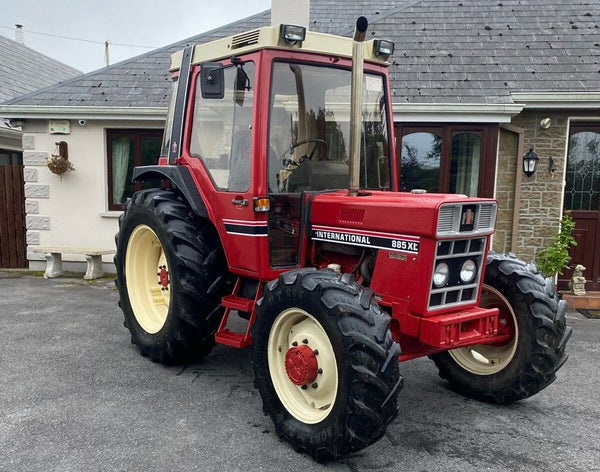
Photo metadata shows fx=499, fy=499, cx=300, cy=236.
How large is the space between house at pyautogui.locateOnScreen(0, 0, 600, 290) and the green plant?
1.43 ft

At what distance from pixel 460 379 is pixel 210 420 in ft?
5.89

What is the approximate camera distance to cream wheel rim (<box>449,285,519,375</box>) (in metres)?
3.37

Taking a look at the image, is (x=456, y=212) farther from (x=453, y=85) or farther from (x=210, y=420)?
(x=453, y=85)

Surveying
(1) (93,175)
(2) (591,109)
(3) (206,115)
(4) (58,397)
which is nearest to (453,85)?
(2) (591,109)

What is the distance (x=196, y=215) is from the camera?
13.0 ft

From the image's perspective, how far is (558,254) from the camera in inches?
251

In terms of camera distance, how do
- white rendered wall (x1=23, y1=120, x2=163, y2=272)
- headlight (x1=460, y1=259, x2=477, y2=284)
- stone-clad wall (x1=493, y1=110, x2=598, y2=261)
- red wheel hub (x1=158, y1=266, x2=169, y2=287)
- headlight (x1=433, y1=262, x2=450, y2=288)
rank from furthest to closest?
1. white rendered wall (x1=23, y1=120, x2=163, y2=272)
2. stone-clad wall (x1=493, y1=110, x2=598, y2=261)
3. red wheel hub (x1=158, y1=266, x2=169, y2=287)
4. headlight (x1=460, y1=259, x2=477, y2=284)
5. headlight (x1=433, y1=262, x2=450, y2=288)

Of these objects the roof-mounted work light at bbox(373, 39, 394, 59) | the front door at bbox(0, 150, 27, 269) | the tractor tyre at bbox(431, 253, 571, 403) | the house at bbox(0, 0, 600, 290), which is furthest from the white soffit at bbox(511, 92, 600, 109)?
the front door at bbox(0, 150, 27, 269)

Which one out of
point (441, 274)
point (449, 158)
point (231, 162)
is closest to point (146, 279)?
point (231, 162)

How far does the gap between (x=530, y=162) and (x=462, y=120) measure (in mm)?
1103

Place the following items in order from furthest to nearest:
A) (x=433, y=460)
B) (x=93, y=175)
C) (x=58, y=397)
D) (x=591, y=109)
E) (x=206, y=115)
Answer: (x=93, y=175) → (x=591, y=109) → (x=206, y=115) → (x=58, y=397) → (x=433, y=460)

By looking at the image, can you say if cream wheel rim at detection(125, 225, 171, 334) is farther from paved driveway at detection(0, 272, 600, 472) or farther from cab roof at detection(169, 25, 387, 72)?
cab roof at detection(169, 25, 387, 72)

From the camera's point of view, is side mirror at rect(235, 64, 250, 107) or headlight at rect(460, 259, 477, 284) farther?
side mirror at rect(235, 64, 250, 107)

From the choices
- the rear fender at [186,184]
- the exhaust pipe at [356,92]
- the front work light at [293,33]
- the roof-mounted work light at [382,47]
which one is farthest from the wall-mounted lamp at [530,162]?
the rear fender at [186,184]
